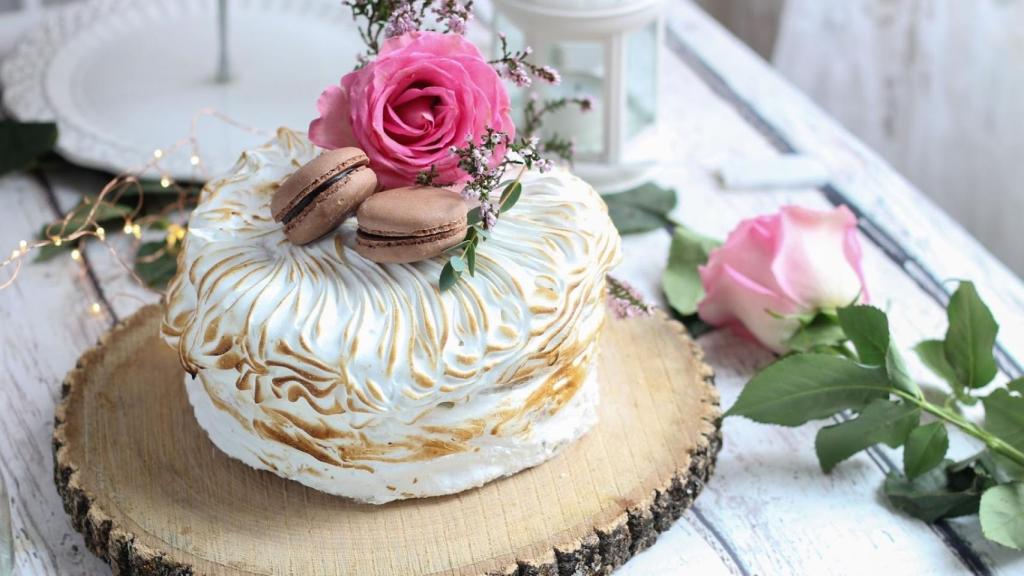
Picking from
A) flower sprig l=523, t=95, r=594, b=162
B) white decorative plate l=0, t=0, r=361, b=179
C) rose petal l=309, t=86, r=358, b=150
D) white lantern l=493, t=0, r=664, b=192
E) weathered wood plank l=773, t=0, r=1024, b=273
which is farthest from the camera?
weathered wood plank l=773, t=0, r=1024, b=273

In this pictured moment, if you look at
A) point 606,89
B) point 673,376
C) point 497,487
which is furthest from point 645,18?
point 497,487

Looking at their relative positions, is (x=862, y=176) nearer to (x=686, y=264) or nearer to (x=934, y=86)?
(x=686, y=264)

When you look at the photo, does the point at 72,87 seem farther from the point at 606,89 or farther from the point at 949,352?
A: the point at 949,352

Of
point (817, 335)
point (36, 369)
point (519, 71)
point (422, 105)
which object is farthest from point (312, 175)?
point (817, 335)

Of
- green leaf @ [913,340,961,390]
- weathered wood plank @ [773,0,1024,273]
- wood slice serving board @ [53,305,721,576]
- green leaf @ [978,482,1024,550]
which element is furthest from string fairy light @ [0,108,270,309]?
weathered wood plank @ [773,0,1024,273]

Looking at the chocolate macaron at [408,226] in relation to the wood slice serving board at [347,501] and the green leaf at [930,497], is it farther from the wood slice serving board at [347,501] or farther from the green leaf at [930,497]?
the green leaf at [930,497]

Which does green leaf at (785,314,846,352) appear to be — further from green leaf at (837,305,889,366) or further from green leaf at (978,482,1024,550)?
green leaf at (978,482,1024,550)
